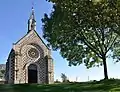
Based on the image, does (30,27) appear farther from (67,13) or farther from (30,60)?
(67,13)

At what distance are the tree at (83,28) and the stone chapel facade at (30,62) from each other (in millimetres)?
18728

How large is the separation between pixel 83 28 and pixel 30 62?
1042 inches

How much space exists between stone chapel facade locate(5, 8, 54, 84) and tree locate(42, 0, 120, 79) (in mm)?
18728

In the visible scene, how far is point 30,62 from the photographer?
197ft

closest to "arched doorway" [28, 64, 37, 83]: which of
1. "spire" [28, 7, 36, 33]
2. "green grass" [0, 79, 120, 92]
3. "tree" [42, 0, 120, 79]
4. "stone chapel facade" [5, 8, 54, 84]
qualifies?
"stone chapel facade" [5, 8, 54, 84]

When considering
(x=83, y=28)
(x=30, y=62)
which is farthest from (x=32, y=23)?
(x=83, y=28)

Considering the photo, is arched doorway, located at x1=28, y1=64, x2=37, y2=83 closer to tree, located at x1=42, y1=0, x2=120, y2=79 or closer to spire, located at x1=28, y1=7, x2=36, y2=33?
spire, located at x1=28, y1=7, x2=36, y2=33

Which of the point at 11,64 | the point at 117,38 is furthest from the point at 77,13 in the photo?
the point at 11,64

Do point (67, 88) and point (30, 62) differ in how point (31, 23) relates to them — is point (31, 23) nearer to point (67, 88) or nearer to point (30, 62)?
point (30, 62)

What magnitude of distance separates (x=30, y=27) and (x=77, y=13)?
110 feet

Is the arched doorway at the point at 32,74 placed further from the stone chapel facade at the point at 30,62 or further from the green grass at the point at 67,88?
the green grass at the point at 67,88

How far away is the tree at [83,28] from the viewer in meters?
31.3

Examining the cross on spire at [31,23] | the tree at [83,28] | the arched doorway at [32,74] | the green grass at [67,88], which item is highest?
the cross on spire at [31,23]

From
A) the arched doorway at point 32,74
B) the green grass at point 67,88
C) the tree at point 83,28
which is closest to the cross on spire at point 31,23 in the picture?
the arched doorway at point 32,74
